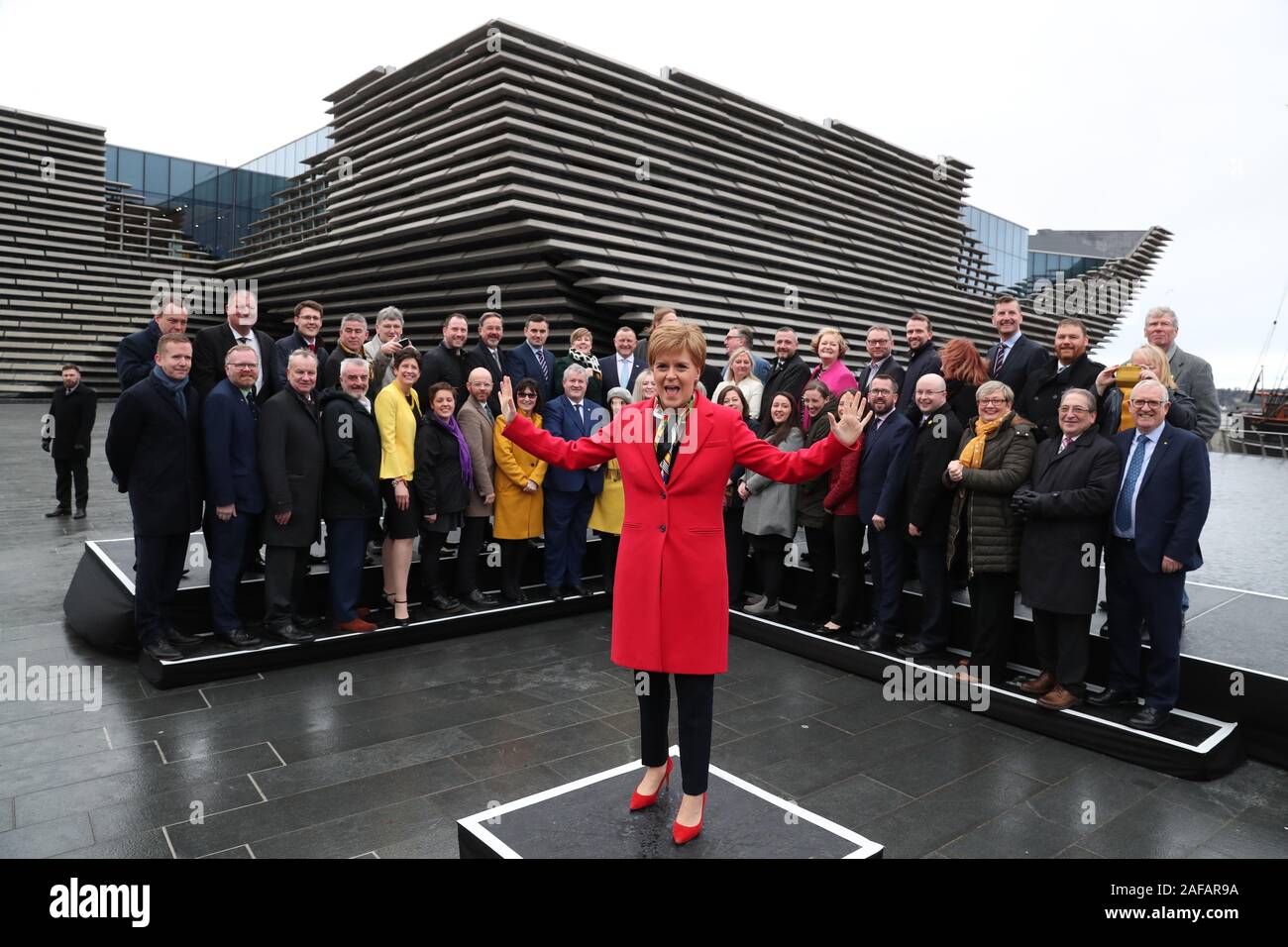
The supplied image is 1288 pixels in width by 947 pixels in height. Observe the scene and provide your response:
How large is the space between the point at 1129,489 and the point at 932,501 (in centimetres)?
94

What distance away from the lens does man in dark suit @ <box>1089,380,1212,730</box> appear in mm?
3465

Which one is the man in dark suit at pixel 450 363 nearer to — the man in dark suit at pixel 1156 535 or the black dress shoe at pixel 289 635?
the black dress shoe at pixel 289 635

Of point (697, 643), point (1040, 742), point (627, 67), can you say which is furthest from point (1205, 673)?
point (627, 67)

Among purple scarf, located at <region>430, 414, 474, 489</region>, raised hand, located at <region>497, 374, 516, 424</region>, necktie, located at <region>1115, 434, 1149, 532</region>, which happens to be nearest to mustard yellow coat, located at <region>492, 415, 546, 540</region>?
purple scarf, located at <region>430, 414, 474, 489</region>

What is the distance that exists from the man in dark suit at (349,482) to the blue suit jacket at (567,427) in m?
1.23

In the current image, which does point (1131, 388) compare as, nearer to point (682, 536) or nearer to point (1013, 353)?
point (1013, 353)

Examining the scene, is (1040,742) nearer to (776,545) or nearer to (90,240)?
(776,545)

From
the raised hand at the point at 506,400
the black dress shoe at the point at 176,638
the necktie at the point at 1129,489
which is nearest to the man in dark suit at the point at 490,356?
the black dress shoe at the point at 176,638

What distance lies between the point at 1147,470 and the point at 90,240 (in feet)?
74.4

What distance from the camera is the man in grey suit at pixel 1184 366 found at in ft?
14.3

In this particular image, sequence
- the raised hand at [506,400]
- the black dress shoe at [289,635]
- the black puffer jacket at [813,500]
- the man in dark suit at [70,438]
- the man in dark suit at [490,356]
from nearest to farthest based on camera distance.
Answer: the raised hand at [506,400], the black dress shoe at [289,635], the black puffer jacket at [813,500], the man in dark suit at [490,356], the man in dark suit at [70,438]

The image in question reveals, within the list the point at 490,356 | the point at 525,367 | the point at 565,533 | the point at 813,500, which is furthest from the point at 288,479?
the point at 813,500

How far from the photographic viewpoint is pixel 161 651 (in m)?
4.12

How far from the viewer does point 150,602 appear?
4.19 m
